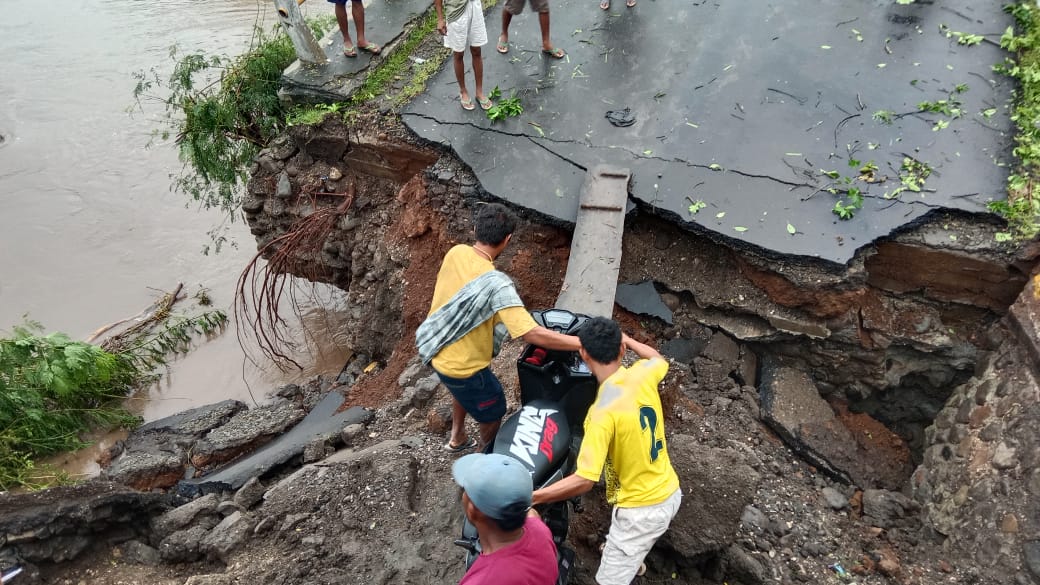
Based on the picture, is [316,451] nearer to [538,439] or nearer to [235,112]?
[538,439]

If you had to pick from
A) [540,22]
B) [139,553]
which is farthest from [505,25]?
[139,553]

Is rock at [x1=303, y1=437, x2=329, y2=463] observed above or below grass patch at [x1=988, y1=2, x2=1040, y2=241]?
below

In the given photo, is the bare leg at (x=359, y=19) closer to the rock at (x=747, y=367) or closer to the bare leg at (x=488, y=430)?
the bare leg at (x=488, y=430)

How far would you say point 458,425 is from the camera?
164 inches

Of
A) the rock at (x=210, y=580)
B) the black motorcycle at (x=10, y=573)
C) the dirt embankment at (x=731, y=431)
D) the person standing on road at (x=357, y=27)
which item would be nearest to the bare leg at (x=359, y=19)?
the person standing on road at (x=357, y=27)

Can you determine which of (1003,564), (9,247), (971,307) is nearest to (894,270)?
(971,307)

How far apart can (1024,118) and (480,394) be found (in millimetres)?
4873

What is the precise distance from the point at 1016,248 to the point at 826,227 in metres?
1.24

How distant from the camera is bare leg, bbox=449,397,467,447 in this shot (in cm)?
409

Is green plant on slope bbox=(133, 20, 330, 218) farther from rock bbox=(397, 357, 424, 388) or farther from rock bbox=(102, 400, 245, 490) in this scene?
rock bbox=(397, 357, 424, 388)

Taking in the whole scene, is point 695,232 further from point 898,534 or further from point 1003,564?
point 1003,564

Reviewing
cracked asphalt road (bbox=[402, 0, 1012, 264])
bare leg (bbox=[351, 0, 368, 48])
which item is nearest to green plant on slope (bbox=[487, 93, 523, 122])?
cracked asphalt road (bbox=[402, 0, 1012, 264])

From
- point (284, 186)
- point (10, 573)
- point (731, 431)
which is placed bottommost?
point (731, 431)

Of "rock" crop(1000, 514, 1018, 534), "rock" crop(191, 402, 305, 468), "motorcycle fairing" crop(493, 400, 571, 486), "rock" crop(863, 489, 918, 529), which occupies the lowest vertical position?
"rock" crop(191, 402, 305, 468)
